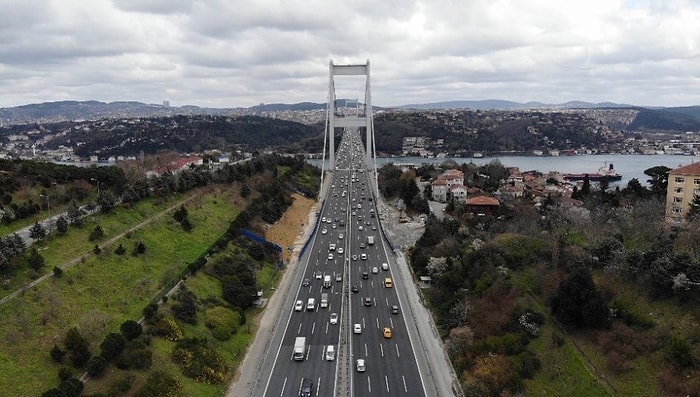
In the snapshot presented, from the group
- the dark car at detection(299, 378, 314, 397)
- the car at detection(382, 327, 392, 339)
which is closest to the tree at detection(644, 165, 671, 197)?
the car at detection(382, 327, 392, 339)

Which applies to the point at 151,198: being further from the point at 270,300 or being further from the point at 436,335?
the point at 436,335

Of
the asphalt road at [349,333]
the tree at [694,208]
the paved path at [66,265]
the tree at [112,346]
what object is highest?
the tree at [694,208]

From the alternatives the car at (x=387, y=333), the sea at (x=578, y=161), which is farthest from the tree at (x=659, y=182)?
the sea at (x=578, y=161)

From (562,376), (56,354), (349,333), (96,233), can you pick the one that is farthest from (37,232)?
(562,376)

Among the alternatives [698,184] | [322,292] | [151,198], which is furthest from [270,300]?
[698,184]

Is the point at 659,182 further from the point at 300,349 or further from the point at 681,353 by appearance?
the point at 300,349

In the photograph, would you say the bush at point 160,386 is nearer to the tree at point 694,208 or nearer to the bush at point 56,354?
the bush at point 56,354
